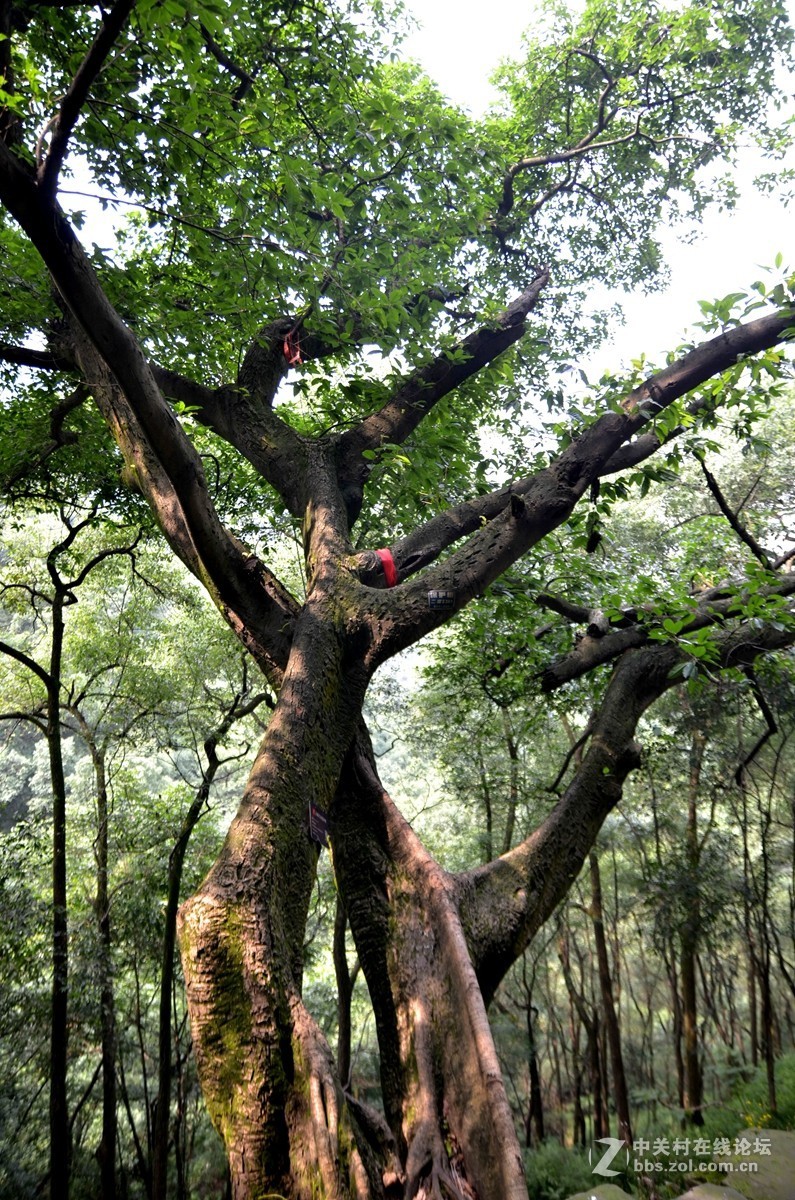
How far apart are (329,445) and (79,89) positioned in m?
2.49

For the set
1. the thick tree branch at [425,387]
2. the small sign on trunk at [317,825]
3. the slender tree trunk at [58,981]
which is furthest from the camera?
the slender tree trunk at [58,981]

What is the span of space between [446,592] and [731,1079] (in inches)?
492

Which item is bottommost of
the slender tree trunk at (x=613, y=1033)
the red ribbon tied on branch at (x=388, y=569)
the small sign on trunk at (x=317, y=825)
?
the slender tree trunk at (x=613, y=1033)

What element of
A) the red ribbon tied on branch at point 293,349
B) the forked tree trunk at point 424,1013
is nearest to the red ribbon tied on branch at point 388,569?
the forked tree trunk at point 424,1013

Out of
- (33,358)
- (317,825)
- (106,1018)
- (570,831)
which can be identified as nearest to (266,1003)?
(317,825)

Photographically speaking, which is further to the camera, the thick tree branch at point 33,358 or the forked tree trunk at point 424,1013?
the thick tree branch at point 33,358

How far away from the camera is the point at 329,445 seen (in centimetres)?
454

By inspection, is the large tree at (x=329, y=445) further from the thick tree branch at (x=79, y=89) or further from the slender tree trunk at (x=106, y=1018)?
the slender tree trunk at (x=106, y=1018)

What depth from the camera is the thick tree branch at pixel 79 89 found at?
2057mm

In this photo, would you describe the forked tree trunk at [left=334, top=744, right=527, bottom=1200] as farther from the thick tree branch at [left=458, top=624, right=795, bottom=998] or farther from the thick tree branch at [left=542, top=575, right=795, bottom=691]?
the thick tree branch at [left=542, top=575, right=795, bottom=691]

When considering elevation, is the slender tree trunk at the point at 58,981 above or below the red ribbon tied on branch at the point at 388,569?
below

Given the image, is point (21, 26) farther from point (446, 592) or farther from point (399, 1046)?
point (399, 1046)

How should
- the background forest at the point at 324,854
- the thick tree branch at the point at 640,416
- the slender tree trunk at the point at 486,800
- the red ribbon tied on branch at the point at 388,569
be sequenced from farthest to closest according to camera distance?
the slender tree trunk at the point at 486,800 → the background forest at the point at 324,854 → the red ribbon tied on branch at the point at 388,569 → the thick tree branch at the point at 640,416

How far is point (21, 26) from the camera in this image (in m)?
3.56
